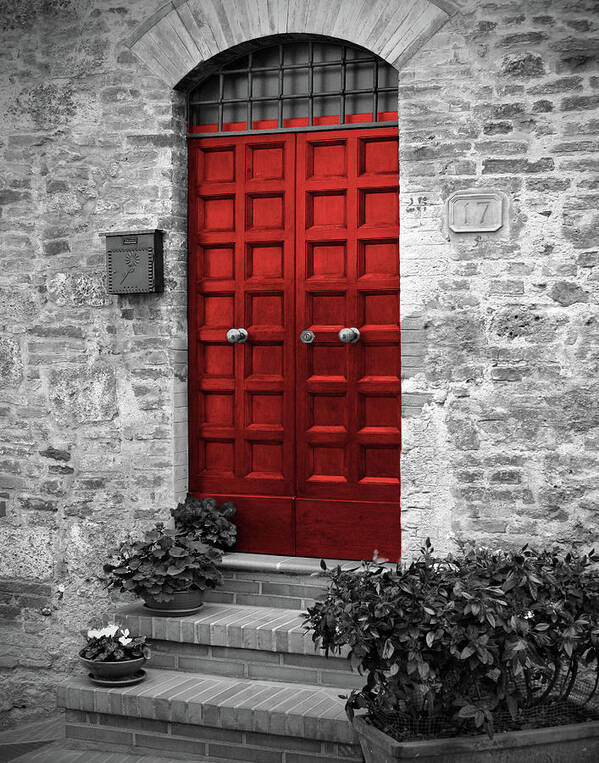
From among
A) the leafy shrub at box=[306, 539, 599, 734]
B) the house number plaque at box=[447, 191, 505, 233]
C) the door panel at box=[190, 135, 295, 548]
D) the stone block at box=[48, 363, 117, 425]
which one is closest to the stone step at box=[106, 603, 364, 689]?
A: the door panel at box=[190, 135, 295, 548]

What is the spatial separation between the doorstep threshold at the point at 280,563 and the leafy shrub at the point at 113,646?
2.46ft

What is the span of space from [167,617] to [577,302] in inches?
109

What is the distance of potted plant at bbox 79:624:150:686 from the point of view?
18.1 feet

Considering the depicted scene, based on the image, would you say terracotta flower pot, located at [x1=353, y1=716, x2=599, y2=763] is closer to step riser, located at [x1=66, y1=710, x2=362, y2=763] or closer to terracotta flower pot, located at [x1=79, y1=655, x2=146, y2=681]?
step riser, located at [x1=66, y1=710, x2=362, y2=763]

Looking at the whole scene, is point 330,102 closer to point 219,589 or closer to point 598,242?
point 598,242

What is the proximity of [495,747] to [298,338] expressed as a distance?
8.88 feet

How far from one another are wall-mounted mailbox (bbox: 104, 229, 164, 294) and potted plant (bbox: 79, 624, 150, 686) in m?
1.96

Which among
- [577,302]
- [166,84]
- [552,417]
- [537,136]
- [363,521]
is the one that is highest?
[166,84]

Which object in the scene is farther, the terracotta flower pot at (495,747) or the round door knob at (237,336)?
the round door knob at (237,336)

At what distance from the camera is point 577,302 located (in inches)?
217

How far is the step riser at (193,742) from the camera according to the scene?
5.09m

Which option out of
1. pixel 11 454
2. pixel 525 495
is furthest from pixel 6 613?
pixel 525 495

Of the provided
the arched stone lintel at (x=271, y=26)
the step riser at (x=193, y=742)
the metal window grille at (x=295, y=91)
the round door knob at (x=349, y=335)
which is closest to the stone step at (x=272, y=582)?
the step riser at (x=193, y=742)

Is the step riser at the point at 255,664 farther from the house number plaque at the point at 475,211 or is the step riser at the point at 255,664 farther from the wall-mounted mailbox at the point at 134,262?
the house number plaque at the point at 475,211
